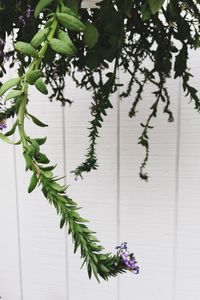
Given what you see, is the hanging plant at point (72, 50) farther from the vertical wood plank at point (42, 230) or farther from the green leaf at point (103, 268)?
the vertical wood plank at point (42, 230)

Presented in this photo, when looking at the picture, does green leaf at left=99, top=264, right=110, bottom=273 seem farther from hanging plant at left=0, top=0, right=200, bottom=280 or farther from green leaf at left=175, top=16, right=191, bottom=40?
green leaf at left=175, top=16, right=191, bottom=40

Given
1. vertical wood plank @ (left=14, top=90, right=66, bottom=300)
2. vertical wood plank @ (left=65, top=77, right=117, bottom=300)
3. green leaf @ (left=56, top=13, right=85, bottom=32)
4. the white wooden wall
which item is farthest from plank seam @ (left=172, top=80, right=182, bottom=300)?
green leaf @ (left=56, top=13, right=85, bottom=32)

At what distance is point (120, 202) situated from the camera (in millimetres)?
706

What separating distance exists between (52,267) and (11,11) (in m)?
0.61

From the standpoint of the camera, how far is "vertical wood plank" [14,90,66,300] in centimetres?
72

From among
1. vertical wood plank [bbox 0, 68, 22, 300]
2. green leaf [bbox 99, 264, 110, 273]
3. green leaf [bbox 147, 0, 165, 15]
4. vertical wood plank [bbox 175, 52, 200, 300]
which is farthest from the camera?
vertical wood plank [bbox 0, 68, 22, 300]

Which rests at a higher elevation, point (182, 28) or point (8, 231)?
point (182, 28)

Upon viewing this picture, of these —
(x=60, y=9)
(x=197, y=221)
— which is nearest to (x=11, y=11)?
(x=60, y=9)

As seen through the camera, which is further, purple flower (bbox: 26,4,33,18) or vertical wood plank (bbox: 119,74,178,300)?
vertical wood plank (bbox: 119,74,178,300)

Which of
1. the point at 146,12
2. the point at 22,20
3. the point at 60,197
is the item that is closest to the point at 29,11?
the point at 22,20

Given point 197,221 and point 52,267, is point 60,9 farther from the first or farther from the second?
point 52,267

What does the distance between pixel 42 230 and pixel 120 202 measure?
201 millimetres

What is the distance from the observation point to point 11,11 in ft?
1.08

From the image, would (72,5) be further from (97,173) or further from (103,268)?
(97,173)
